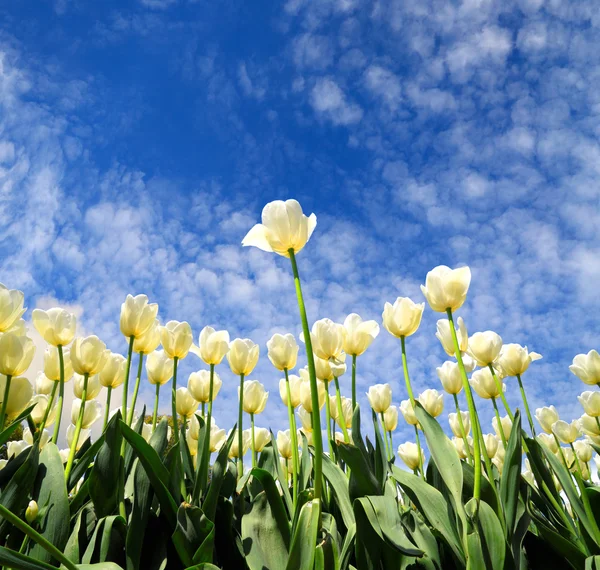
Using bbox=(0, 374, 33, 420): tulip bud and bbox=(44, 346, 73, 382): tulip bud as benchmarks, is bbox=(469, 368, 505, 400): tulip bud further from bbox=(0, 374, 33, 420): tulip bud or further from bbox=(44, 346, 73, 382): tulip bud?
bbox=(0, 374, 33, 420): tulip bud

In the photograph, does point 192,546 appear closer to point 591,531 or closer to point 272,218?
point 272,218

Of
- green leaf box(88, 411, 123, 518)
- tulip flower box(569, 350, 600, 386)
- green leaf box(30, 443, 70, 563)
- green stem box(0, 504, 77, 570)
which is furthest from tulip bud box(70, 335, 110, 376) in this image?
tulip flower box(569, 350, 600, 386)

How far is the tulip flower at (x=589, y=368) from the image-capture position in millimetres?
4020

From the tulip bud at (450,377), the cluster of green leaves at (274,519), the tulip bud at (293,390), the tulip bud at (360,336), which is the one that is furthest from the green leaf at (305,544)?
the tulip bud at (450,377)

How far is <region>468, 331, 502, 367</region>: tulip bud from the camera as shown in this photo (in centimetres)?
290

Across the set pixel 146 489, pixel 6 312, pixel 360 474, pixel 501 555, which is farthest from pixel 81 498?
pixel 501 555

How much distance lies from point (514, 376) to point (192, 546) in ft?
7.56

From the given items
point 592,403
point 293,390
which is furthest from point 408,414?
point 592,403

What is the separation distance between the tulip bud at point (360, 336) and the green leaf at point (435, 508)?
2.25ft

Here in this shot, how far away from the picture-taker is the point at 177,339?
2881 mm

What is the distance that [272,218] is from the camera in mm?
2186

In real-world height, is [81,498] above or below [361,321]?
below

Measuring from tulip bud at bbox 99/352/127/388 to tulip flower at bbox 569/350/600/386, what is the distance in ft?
10.8

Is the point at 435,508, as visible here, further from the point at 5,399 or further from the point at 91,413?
the point at 91,413
